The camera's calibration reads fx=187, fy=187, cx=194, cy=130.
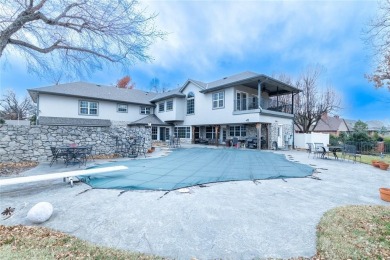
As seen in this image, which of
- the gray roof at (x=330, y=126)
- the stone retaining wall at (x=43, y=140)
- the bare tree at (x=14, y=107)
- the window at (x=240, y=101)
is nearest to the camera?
the stone retaining wall at (x=43, y=140)

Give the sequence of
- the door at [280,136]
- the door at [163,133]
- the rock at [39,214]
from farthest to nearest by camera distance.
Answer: the door at [163,133] → the door at [280,136] → the rock at [39,214]

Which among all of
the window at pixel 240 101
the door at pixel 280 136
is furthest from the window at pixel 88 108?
the door at pixel 280 136

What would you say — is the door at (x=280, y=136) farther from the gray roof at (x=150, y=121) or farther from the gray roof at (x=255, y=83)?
the gray roof at (x=150, y=121)

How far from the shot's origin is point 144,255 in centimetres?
260

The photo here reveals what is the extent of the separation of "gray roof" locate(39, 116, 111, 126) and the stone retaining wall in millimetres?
8858

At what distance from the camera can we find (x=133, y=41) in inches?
330

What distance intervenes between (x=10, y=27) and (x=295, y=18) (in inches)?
579

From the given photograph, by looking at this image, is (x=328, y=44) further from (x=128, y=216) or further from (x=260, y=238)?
(x=128, y=216)

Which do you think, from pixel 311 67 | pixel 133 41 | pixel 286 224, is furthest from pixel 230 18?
pixel 311 67

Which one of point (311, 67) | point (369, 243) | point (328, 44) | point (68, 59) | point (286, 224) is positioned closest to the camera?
point (369, 243)

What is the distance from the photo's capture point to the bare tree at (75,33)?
726 cm

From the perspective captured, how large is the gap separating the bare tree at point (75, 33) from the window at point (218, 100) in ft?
39.7

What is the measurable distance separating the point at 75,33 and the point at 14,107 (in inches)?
1661

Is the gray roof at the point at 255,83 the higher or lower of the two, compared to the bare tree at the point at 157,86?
lower
